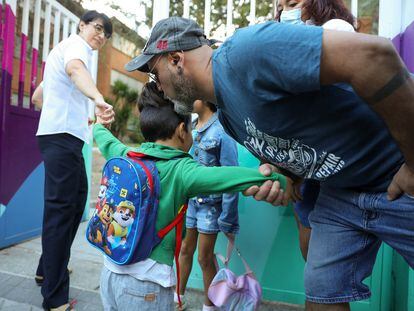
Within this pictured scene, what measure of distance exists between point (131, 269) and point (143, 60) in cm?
85

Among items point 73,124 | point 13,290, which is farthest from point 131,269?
point 13,290

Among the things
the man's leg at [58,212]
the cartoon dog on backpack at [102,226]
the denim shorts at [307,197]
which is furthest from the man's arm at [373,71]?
the man's leg at [58,212]

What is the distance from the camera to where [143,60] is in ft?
4.91

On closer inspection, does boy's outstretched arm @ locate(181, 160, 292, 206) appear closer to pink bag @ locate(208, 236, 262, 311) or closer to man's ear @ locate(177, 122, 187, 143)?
man's ear @ locate(177, 122, 187, 143)

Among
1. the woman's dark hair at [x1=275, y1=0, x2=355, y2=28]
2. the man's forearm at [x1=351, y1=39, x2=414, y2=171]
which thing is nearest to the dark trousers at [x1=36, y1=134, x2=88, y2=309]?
the woman's dark hair at [x1=275, y1=0, x2=355, y2=28]

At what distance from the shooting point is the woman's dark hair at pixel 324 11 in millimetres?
2109

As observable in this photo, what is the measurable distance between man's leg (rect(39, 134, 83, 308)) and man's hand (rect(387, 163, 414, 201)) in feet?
6.42

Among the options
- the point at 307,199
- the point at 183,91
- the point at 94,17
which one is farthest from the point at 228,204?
the point at 94,17

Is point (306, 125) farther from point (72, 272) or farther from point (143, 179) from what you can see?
point (72, 272)

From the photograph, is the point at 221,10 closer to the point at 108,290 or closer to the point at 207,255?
the point at 207,255

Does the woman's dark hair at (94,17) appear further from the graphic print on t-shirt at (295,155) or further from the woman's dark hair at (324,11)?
the graphic print on t-shirt at (295,155)

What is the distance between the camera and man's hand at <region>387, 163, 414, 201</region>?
3.66ft

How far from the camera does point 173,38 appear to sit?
141cm

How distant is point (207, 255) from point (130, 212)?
1.14m
